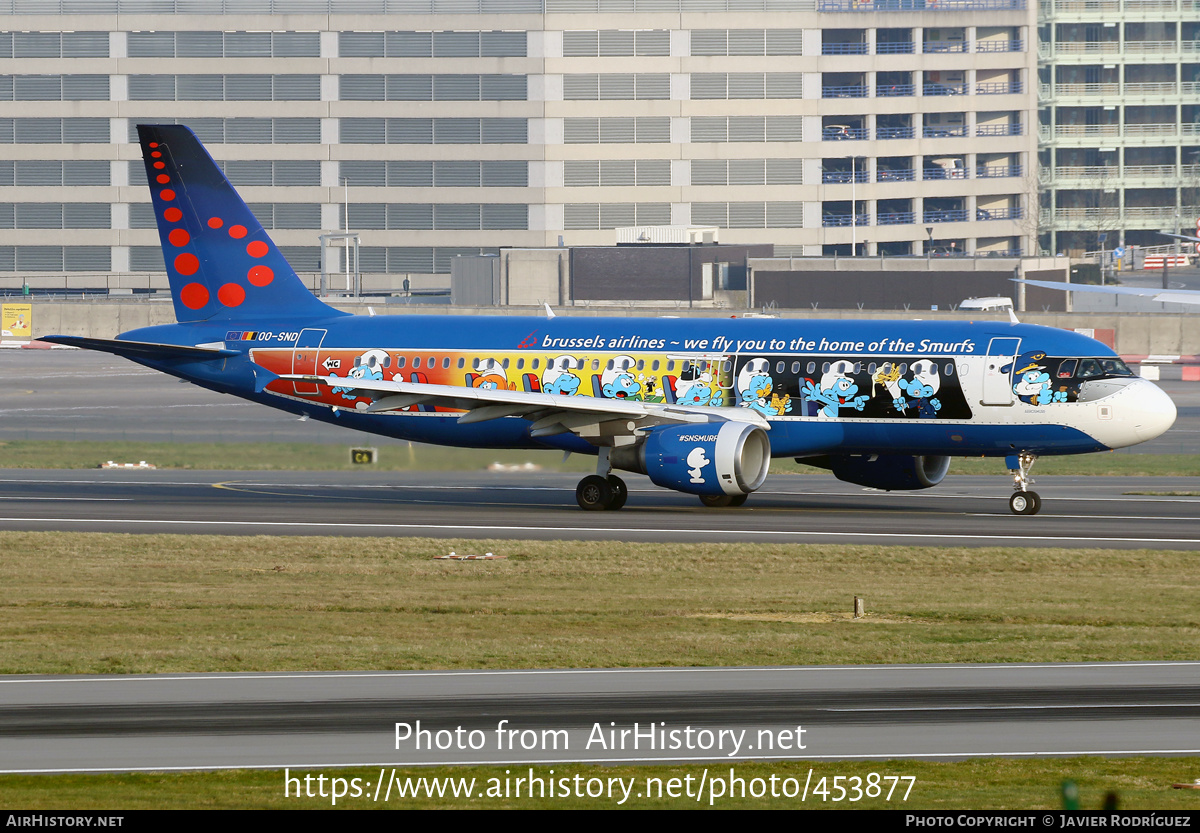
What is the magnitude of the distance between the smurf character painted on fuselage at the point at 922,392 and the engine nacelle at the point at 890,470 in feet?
8.51

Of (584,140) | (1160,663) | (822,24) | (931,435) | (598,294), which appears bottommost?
(1160,663)

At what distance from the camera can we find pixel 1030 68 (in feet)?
504

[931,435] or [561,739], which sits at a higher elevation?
[931,435]

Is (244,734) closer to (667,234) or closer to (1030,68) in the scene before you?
(667,234)

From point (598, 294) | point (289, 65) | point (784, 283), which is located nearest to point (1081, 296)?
point (784, 283)

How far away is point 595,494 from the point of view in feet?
129

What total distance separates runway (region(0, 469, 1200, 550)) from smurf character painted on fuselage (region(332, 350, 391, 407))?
3.28m

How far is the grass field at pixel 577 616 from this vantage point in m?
14.2

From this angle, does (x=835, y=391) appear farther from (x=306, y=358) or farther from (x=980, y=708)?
(x=980, y=708)

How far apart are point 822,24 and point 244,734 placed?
442 feet

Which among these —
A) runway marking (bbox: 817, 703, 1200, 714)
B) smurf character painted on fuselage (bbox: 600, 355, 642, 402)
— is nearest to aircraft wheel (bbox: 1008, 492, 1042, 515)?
smurf character painted on fuselage (bbox: 600, 355, 642, 402)

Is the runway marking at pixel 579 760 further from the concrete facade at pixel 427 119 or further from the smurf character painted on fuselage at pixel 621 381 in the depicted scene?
the concrete facade at pixel 427 119

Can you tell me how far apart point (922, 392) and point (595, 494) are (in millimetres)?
8315

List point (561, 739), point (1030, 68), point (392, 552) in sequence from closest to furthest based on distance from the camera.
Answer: point (561, 739), point (392, 552), point (1030, 68)
